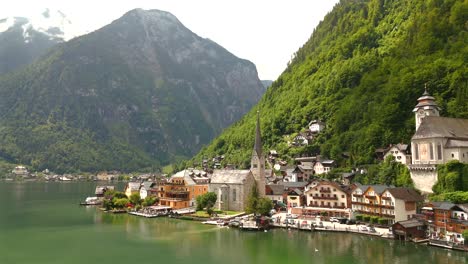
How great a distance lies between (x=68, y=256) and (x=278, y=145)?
8499 cm

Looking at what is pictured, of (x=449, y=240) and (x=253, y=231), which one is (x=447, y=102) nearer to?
(x=449, y=240)

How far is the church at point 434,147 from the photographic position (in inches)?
2564

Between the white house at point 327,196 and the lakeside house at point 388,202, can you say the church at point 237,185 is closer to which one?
the white house at point 327,196

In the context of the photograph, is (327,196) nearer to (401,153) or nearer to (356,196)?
(356,196)

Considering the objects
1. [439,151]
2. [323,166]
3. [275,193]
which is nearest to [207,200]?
[275,193]

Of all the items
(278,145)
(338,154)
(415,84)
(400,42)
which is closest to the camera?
(415,84)

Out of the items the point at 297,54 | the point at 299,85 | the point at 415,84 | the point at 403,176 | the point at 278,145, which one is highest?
the point at 297,54

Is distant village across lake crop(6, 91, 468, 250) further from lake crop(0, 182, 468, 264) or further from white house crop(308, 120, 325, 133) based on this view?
white house crop(308, 120, 325, 133)

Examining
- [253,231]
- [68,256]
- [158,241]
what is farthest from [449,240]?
[68,256]

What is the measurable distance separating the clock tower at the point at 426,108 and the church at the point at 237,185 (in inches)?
1249

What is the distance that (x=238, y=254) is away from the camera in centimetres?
5125

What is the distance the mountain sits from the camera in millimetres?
87562

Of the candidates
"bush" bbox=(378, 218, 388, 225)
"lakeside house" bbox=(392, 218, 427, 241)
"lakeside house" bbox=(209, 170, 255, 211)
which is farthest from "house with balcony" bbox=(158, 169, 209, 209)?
"lakeside house" bbox=(392, 218, 427, 241)

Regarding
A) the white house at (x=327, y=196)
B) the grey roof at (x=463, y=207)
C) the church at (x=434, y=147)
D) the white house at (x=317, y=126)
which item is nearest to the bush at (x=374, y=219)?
the white house at (x=327, y=196)
